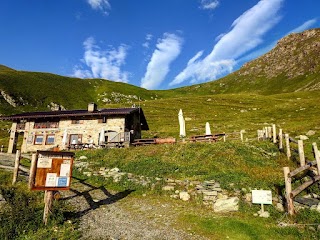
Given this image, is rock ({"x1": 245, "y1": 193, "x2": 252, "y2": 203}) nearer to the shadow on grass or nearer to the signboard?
the shadow on grass

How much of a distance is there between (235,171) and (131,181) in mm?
7961

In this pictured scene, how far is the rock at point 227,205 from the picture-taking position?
16.0 metres

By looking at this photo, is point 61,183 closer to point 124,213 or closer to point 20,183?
point 124,213

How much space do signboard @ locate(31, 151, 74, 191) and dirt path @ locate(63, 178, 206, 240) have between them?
90.4 inches

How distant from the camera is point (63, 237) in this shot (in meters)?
12.1

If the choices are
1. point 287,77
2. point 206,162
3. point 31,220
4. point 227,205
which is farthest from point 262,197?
point 287,77

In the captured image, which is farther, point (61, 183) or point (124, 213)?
point (124, 213)

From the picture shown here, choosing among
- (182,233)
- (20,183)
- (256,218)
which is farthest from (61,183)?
(256,218)

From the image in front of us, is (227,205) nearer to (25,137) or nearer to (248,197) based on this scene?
(248,197)

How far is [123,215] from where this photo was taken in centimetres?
1554

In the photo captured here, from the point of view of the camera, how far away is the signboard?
549 inches

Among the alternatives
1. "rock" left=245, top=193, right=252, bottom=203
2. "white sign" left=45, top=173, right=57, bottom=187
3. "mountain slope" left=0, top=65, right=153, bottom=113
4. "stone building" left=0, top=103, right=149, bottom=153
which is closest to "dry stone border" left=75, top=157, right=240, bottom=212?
"rock" left=245, top=193, right=252, bottom=203

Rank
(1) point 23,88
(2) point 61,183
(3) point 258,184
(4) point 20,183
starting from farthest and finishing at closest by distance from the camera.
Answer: (1) point 23,88 < (4) point 20,183 < (3) point 258,184 < (2) point 61,183

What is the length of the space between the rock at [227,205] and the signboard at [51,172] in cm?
854
